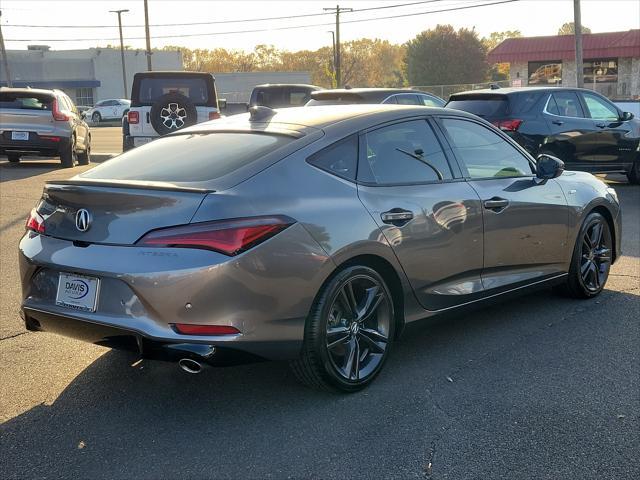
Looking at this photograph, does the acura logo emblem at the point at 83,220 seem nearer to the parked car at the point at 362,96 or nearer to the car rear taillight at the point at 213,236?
the car rear taillight at the point at 213,236

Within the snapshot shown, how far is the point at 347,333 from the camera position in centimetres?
408

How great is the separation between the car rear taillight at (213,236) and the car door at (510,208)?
195 centimetres

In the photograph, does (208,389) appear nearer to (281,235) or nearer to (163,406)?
(163,406)

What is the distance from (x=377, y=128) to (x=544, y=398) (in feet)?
6.07

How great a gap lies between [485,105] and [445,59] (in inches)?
2551

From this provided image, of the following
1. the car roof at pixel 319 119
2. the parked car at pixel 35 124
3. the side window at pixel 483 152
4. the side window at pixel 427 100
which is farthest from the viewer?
the parked car at pixel 35 124

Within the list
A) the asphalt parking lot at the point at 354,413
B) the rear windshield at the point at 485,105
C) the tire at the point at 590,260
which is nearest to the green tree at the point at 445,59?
the rear windshield at the point at 485,105

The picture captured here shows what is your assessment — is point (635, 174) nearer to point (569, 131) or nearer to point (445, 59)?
point (569, 131)

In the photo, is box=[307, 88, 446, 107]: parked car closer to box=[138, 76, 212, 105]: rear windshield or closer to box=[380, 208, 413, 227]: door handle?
box=[138, 76, 212, 105]: rear windshield

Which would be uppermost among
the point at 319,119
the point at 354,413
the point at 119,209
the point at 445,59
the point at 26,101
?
the point at 445,59

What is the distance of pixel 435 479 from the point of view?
3213 mm

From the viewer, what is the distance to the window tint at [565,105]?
1213cm

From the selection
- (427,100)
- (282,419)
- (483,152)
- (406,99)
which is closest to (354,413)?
(282,419)

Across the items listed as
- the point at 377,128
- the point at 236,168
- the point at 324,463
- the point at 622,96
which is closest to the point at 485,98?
the point at 377,128
